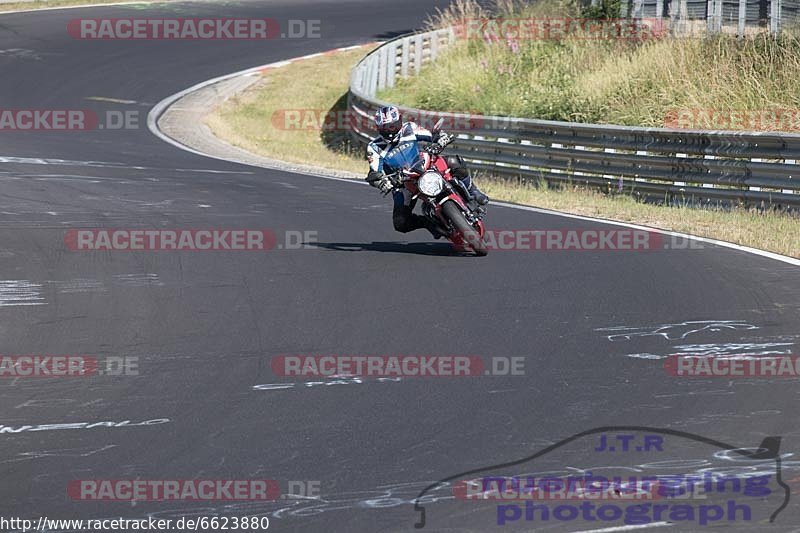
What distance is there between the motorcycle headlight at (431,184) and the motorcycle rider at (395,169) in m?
0.38

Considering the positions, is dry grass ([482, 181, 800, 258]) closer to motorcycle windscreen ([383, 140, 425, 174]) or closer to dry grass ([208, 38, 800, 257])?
dry grass ([208, 38, 800, 257])

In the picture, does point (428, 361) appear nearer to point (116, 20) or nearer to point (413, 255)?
point (413, 255)

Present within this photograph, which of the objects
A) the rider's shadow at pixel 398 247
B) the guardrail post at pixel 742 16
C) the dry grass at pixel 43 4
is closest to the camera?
the rider's shadow at pixel 398 247

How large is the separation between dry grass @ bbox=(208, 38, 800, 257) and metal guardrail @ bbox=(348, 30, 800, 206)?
37 centimetres

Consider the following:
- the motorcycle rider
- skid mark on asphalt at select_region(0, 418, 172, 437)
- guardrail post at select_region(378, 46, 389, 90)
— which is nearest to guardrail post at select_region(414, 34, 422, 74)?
guardrail post at select_region(378, 46, 389, 90)

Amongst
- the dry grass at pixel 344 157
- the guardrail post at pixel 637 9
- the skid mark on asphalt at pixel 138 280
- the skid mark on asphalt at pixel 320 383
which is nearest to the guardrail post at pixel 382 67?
the dry grass at pixel 344 157

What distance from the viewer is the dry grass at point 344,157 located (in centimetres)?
1366

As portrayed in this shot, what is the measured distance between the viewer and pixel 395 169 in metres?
11.9

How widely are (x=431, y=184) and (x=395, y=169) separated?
0.46m

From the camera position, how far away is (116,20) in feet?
127

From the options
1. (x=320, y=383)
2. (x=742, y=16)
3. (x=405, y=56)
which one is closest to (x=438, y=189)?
(x=320, y=383)

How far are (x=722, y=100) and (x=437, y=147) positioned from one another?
32.8ft

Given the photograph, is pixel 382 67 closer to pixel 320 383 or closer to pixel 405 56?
pixel 405 56

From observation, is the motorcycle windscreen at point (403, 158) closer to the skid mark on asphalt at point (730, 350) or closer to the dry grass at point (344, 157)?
the dry grass at point (344, 157)
